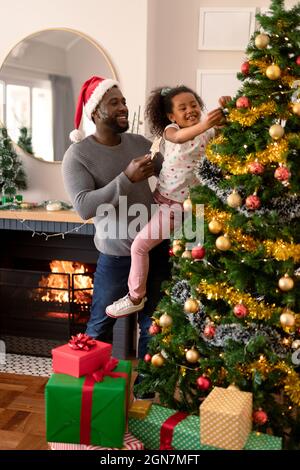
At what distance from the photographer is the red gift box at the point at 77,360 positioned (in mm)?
1829

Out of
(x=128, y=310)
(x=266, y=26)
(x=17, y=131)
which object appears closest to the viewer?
(x=266, y=26)

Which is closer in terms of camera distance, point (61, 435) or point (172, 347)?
point (61, 435)

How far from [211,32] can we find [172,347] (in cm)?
210

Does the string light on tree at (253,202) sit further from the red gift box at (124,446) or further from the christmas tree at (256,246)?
the red gift box at (124,446)

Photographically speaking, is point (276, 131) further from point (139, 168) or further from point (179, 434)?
point (179, 434)

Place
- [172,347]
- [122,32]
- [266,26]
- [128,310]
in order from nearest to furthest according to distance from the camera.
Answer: [266,26] → [172,347] → [128,310] → [122,32]

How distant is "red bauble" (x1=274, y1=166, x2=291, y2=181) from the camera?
1.69 meters

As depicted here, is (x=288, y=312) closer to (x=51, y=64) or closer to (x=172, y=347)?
(x=172, y=347)

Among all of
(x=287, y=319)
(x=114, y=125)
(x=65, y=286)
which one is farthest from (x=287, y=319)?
(x=65, y=286)

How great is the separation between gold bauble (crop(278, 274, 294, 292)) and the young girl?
582 millimetres

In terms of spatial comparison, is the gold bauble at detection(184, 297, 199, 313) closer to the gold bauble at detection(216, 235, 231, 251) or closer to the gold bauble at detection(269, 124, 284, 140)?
the gold bauble at detection(216, 235, 231, 251)

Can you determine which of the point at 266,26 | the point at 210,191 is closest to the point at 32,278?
the point at 210,191

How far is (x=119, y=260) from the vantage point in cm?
227

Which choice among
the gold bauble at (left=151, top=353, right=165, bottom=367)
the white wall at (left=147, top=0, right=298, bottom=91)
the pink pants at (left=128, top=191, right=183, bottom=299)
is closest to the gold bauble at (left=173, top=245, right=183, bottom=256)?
the pink pants at (left=128, top=191, right=183, bottom=299)
